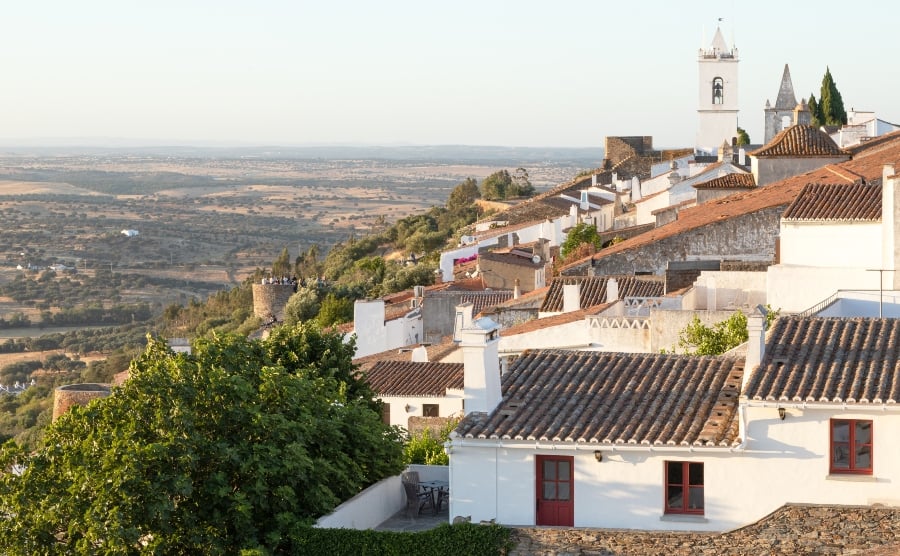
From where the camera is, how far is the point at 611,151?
85312 millimetres

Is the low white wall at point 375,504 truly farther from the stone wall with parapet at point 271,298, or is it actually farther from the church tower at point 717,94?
the church tower at point 717,94

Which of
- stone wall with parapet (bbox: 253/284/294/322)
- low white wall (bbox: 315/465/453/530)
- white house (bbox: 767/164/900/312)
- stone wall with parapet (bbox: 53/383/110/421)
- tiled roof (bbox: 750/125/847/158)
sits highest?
tiled roof (bbox: 750/125/847/158)

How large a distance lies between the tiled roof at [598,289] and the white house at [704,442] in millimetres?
13692

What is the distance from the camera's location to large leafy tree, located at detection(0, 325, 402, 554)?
54.6 feet

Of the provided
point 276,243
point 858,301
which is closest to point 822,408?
point 858,301

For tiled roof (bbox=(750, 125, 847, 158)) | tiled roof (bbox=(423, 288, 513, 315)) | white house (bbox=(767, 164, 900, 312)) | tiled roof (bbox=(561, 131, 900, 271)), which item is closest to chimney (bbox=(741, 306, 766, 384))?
white house (bbox=(767, 164, 900, 312))

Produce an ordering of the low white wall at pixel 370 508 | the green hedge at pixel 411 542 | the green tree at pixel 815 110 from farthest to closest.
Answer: the green tree at pixel 815 110 → the low white wall at pixel 370 508 → the green hedge at pixel 411 542

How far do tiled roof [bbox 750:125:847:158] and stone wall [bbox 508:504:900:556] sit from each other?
92.1 ft

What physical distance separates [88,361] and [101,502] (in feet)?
188

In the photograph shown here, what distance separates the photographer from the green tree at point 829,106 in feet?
251

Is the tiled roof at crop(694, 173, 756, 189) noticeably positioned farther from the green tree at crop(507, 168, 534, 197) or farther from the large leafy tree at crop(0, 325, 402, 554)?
the green tree at crop(507, 168, 534, 197)

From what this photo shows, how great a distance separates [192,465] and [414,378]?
41.9 ft

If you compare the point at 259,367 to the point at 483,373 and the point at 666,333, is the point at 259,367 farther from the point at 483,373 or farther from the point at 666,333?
the point at 666,333

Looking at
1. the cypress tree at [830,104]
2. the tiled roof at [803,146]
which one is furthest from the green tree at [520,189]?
the tiled roof at [803,146]
